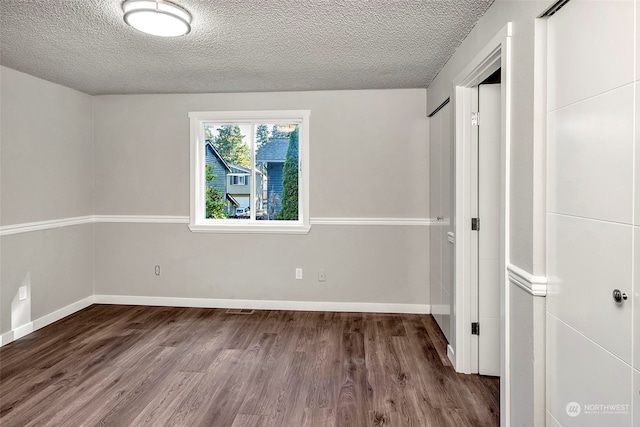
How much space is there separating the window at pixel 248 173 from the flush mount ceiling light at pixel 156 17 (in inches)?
68.2

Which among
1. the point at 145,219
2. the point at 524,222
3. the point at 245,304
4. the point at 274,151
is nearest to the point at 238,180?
the point at 274,151

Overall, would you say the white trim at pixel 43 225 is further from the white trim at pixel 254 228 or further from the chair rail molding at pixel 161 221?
the white trim at pixel 254 228

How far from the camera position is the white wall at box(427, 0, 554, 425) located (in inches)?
62.7

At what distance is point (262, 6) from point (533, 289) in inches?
78.4

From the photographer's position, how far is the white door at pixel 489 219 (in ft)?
8.29

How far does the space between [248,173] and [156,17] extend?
2.13 meters

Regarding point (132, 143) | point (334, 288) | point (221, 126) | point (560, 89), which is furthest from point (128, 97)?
point (560, 89)

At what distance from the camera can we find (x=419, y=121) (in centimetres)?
385

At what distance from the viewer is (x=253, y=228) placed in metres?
4.02

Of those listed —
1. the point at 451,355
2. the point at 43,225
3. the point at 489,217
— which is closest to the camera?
the point at 489,217

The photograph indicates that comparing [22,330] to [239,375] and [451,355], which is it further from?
[451,355]

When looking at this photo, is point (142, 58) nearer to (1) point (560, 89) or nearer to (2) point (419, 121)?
(2) point (419, 121)

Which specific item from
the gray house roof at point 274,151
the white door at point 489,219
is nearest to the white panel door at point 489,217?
the white door at point 489,219

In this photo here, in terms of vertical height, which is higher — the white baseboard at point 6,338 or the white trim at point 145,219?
the white trim at point 145,219
